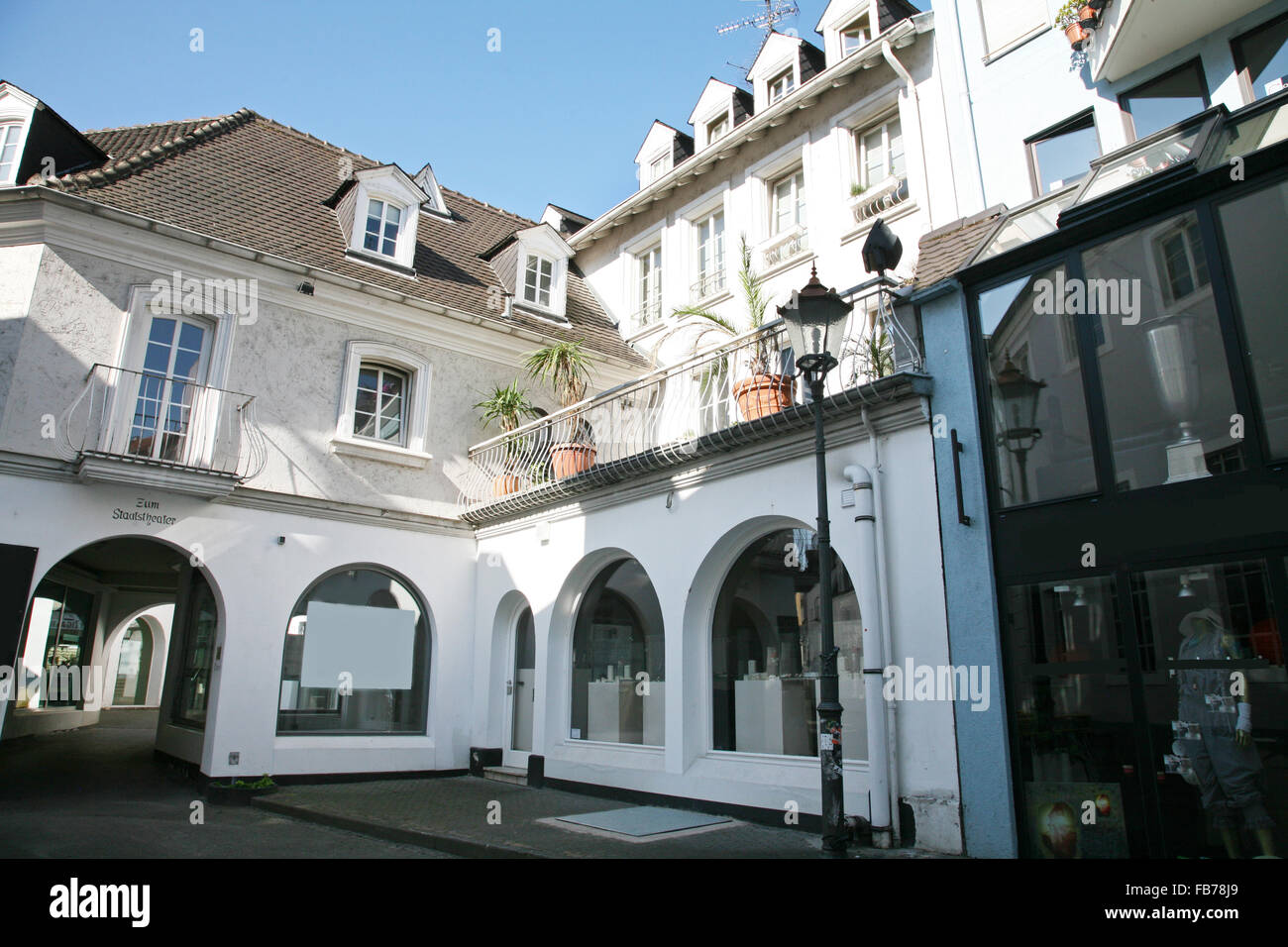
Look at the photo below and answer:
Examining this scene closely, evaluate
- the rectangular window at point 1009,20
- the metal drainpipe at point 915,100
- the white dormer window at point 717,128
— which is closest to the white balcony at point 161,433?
the white dormer window at point 717,128

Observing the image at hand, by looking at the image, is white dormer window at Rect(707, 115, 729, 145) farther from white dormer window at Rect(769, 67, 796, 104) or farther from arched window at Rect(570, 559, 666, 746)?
arched window at Rect(570, 559, 666, 746)

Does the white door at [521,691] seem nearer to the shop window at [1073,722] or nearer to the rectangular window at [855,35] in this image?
the shop window at [1073,722]

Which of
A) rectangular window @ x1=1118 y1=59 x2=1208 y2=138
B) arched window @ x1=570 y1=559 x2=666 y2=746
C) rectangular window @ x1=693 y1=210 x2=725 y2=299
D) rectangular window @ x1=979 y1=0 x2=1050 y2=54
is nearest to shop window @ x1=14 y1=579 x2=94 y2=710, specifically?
arched window @ x1=570 y1=559 x2=666 y2=746

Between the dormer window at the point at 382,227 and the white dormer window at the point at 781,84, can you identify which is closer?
the white dormer window at the point at 781,84

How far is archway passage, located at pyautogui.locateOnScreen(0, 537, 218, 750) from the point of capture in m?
13.6

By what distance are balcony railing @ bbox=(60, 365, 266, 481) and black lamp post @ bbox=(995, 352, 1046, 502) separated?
31.9 ft

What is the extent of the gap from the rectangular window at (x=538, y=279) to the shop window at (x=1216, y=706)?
42.4ft

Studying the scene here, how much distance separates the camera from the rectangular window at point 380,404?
13625mm

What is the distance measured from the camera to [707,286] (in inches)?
601

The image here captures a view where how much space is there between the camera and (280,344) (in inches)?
504
